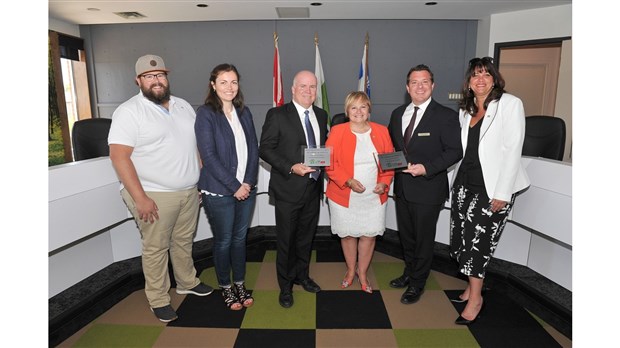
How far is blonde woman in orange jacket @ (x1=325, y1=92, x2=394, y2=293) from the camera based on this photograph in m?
2.20

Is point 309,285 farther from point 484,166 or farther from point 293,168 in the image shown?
point 484,166

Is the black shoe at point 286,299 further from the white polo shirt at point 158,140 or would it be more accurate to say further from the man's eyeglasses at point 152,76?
the man's eyeglasses at point 152,76

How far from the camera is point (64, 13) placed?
4.79 m

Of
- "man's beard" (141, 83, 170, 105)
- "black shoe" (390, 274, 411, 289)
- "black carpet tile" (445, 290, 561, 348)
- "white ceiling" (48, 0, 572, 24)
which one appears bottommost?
"black carpet tile" (445, 290, 561, 348)

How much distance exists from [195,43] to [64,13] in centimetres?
177

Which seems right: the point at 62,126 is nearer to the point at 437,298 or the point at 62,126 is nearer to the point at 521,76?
the point at 437,298

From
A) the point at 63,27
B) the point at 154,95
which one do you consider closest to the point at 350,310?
the point at 154,95

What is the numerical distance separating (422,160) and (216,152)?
1.29m

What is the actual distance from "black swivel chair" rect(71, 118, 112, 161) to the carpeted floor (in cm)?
124

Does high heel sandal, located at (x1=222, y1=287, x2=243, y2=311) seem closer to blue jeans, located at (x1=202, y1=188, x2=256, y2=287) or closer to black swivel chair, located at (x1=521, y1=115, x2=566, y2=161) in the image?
blue jeans, located at (x1=202, y1=188, x2=256, y2=287)

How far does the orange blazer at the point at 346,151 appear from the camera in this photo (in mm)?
2205

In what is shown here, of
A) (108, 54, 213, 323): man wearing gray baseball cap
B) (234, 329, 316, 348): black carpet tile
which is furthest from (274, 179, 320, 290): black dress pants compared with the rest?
(108, 54, 213, 323): man wearing gray baseball cap

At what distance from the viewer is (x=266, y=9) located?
15.3ft

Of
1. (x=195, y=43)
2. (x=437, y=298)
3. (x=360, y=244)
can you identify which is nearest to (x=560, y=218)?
(x=437, y=298)
